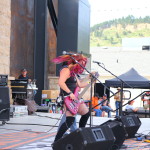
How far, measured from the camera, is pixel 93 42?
414ft

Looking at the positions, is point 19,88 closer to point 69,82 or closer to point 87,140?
point 69,82

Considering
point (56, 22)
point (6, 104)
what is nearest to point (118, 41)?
point (56, 22)

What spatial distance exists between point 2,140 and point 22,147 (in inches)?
33.3

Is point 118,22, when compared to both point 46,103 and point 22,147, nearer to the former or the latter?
point 46,103

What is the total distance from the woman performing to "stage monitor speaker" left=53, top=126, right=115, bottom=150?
788 mm

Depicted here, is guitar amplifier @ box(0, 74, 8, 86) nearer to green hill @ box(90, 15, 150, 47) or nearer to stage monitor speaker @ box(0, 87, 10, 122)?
stage monitor speaker @ box(0, 87, 10, 122)

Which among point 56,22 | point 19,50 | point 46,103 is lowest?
point 46,103

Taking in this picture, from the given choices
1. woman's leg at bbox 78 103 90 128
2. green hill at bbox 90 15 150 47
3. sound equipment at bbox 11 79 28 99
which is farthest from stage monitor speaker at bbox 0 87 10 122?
green hill at bbox 90 15 150 47

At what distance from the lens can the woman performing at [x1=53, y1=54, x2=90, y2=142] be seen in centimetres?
614

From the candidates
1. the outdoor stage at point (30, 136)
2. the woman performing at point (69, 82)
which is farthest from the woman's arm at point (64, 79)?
the outdoor stage at point (30, 136)

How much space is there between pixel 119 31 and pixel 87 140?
430ft

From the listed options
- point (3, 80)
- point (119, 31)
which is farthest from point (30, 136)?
point (119, 31)

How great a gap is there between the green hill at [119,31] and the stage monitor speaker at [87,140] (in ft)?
389

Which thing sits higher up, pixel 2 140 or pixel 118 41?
pixel 118 41
